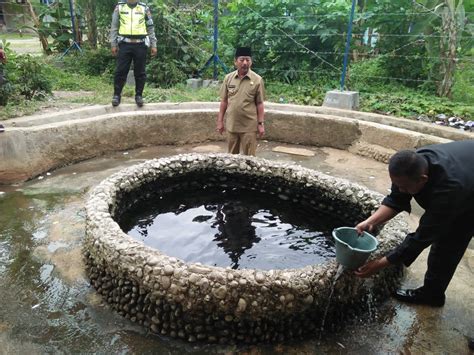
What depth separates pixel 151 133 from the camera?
616 cm

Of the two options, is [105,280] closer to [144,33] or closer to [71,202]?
[71,202]

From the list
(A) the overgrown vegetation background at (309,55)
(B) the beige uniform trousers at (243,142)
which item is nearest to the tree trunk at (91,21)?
(A) the overgrown vegetation background at (309,55)

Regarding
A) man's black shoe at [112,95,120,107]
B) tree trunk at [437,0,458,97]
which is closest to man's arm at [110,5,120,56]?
man's black shoe at [112,95,120,107]

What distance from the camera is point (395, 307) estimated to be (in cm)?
290

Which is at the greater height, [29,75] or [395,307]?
[29,75]

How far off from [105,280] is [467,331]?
256 cm

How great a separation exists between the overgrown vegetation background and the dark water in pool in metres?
3.02

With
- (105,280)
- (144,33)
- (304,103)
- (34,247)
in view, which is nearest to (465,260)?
(105,280)

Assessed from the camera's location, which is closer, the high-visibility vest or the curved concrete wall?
the curved concrete wall

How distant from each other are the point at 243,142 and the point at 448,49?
4.08 metres

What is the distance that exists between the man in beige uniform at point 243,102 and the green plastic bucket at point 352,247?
2302 millimetres

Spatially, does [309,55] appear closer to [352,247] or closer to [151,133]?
[151,133]

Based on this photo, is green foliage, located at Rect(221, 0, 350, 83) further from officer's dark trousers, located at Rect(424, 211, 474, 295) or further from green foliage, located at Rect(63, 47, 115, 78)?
officer's dark trousers, located at Rect(424, 211, 474, 295)

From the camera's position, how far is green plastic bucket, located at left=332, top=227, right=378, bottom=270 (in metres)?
2.36
